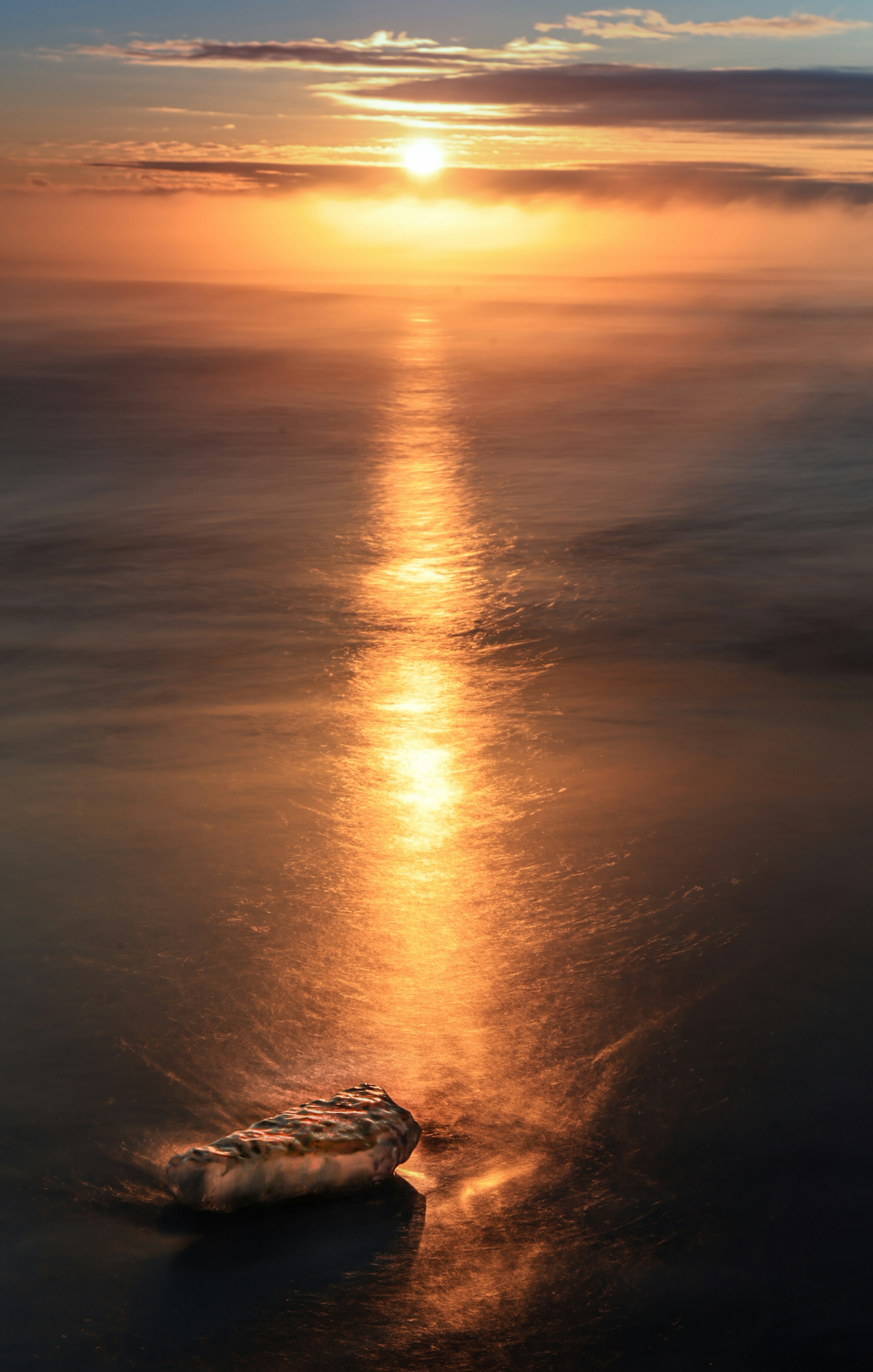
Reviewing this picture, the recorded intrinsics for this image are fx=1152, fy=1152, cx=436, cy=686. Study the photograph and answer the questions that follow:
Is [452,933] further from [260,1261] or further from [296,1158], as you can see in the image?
[260,1261]

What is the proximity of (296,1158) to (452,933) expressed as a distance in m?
1.48

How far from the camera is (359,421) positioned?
20531 millimetres

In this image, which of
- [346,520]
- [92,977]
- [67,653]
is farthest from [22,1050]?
[346,520]

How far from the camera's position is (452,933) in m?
4.39

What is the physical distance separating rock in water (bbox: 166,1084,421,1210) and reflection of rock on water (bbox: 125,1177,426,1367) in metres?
0.04

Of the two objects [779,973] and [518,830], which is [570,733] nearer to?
[518,830]

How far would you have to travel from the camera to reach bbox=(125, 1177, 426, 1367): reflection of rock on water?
8.78 ft

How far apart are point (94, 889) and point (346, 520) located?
8411 millimetres

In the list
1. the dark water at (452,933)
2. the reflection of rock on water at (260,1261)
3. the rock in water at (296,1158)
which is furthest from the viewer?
the rock in water at (296,1158)

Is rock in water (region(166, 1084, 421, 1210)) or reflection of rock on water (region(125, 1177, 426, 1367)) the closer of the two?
reflection of rock on water (region(125, 1177, 426, 1367))

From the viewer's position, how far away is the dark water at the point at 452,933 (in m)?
2.81

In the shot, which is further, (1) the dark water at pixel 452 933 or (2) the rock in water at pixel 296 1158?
(2) the rock in water at pixel 296 1158

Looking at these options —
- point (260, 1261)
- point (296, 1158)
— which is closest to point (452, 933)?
point (296, 1158)

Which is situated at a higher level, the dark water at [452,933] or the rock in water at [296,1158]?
the rock in water at [296,1158]
